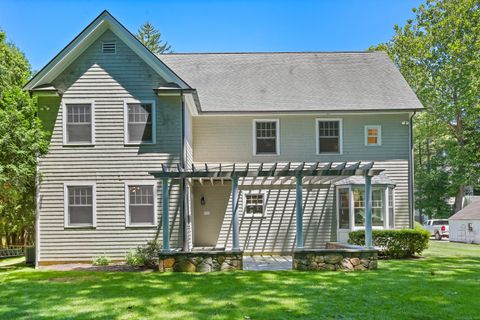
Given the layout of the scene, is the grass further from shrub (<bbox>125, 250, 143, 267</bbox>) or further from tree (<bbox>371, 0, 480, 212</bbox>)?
tree (<bbox>371, 0, 480, 212</bbox>)

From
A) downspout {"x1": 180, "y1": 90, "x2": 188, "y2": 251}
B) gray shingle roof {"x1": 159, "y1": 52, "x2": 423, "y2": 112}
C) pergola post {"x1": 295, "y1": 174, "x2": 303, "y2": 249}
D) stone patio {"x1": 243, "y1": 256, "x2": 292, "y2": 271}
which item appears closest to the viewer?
pergola post {"x1": 295, "y1": 174, "x2": 303, "y2": 249}

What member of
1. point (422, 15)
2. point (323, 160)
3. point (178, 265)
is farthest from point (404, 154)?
→ point (422, 15)

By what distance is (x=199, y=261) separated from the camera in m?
10.9

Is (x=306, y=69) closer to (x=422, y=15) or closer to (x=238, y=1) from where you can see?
(x=238, y=1)

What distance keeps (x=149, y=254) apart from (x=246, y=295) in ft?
16.3

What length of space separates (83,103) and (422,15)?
26301mm

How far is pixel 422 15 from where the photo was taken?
29922 mm

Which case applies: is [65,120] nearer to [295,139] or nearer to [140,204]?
[140,204]

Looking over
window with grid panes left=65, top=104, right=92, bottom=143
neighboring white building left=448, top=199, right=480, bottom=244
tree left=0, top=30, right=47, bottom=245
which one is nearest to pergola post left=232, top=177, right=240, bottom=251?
window with grid panes left=65, top=104, right=92, bottom=143

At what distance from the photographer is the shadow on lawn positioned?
21.6 ft

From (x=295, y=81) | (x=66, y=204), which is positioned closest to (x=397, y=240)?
(x=295, y=81)

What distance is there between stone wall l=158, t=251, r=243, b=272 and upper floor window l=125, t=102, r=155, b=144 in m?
4.03

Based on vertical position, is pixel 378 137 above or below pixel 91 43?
below

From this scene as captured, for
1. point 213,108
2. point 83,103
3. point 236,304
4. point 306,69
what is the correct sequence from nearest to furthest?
point 236,304
point 83,103
point 213,108
point 306,69
